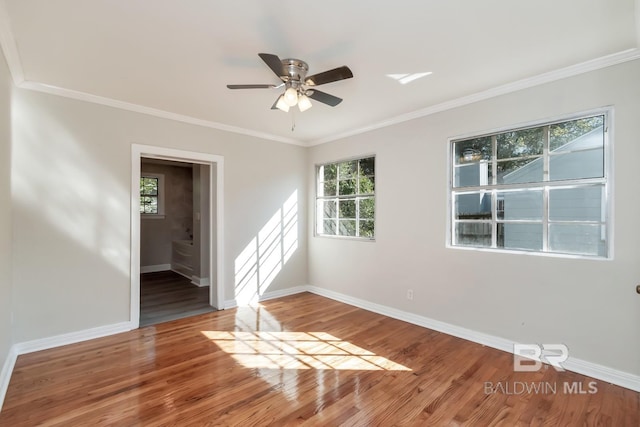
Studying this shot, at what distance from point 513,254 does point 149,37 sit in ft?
11.5

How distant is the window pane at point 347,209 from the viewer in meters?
4.50

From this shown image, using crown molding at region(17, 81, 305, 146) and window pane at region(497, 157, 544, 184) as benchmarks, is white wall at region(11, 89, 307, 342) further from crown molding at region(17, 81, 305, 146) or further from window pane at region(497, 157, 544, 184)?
window pane at region(497, 157, 544, 184)

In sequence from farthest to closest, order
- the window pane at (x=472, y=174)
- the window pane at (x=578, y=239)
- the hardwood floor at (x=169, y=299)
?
the hardwood floor at (x=169, y=299) → the window pane at (x=472, y=174) → the window pane at (x=578, y=239)

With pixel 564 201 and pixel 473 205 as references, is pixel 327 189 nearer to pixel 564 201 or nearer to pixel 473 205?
pixel 473 205

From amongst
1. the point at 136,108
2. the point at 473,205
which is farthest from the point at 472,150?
the point at 136,108

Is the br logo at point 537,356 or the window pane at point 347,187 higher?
the window pane at point 347,187

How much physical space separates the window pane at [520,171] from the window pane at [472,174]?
119 mm

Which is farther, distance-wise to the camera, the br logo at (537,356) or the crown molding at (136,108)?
the crown molding at (136,108)

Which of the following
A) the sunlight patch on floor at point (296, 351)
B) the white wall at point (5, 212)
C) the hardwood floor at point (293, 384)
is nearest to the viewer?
the hardwood floor at point (293, 384)

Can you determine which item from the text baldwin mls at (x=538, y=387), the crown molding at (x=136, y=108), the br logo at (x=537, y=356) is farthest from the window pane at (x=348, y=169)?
the text baldwin mls at (x=538, y=387)

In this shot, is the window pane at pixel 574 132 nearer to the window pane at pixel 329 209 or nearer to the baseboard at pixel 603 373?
the baseboard at pixel 603 373

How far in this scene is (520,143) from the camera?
9.45 ft

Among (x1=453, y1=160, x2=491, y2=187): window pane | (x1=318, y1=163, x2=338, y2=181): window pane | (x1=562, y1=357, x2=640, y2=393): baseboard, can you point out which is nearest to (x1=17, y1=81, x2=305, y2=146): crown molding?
(x1=318, y1=163, x2=338, y2=181): window pane

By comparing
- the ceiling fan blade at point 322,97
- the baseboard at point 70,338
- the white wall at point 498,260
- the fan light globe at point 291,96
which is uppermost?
the ceiling fan blade at point 322,97
